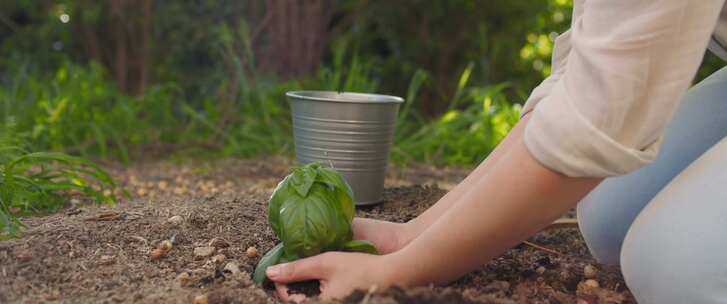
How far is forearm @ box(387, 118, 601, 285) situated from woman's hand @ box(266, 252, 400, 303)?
27 mm

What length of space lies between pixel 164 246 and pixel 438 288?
60 cm

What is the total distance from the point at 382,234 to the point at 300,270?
34 cm

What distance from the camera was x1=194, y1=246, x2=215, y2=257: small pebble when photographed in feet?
5.10

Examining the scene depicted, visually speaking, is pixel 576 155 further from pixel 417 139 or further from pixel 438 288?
pixel 417 139

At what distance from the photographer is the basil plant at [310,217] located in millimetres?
1377

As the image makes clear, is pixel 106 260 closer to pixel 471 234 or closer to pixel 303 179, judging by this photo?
pixel 303 179

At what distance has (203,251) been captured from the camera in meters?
1.56

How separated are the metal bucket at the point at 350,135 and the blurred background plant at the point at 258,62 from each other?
4.08 ft

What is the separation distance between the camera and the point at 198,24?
15.8 feet

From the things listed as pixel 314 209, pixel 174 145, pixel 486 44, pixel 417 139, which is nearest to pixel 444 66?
pixel 486 44

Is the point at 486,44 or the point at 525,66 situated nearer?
the point at 486,44

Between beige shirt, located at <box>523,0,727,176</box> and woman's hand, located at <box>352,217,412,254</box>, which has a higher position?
beige shirt, located at <box>523,0,727,176</box>

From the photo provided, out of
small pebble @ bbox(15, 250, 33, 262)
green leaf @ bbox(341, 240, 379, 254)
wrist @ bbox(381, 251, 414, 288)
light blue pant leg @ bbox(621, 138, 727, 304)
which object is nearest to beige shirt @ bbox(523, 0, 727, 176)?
light blue pant leg @ bbox(621, 138, 727, 304)

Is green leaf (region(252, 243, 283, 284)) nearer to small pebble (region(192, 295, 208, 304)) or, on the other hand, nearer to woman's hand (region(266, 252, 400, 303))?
woman's hand (region(266, 252, 400, 303))
